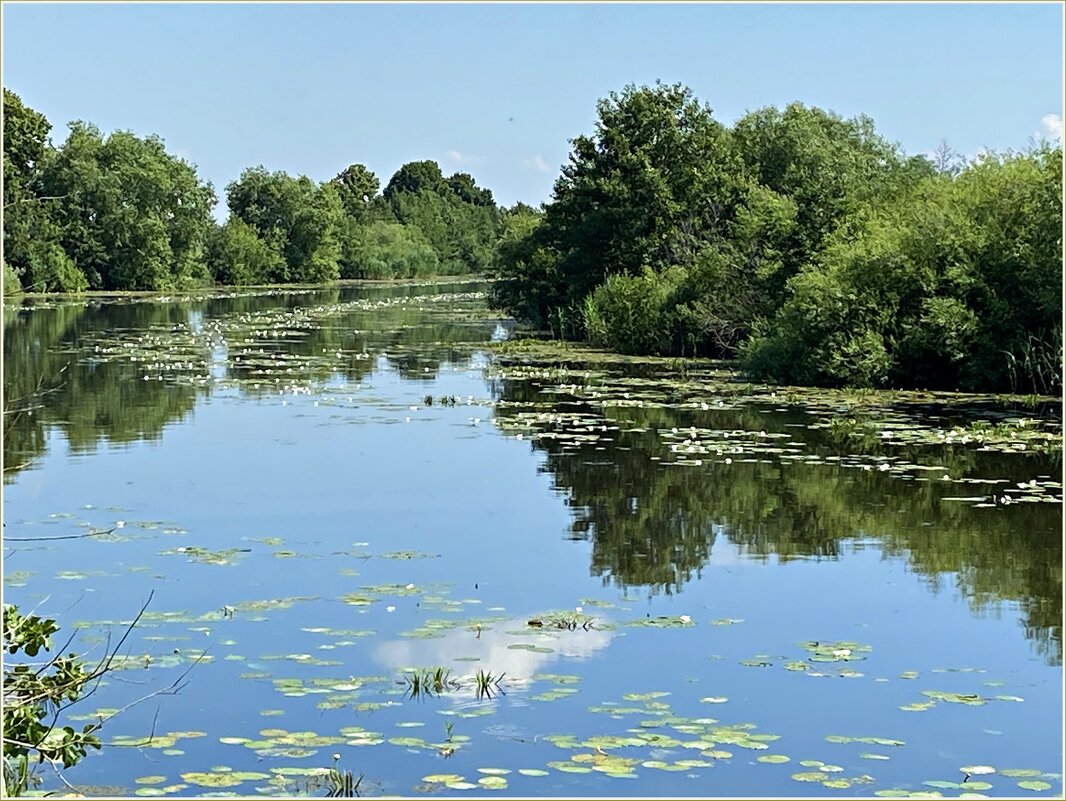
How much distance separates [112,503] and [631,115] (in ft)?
83.3

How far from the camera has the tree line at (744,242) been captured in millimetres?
20938

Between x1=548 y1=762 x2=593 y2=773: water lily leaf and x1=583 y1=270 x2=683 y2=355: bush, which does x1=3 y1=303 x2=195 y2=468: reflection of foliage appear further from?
x1=583 y1=270 x2=683 y2=355: bush

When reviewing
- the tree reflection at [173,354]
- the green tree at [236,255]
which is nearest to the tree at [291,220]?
the green tree at [236,255]

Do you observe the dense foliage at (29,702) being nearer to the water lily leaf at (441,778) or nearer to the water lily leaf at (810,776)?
the water lily leaf at (441,778)

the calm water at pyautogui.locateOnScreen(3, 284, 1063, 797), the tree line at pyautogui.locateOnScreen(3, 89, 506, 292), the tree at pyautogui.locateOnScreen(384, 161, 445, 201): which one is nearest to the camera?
the calm water at pyautogui.locateOnScreen(3, 284, 1063, 797)

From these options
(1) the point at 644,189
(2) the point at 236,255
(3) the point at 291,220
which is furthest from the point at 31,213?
(1) the point at 644,189

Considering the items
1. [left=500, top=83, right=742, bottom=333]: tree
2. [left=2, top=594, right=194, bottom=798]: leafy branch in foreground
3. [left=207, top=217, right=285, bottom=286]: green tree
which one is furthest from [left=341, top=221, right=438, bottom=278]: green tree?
[left=2, top=594, right=194, bottom=798]: leafy branch in foreground

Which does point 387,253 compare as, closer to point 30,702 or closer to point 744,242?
point 744,242

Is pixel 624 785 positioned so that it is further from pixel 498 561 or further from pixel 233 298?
pixel 233 298

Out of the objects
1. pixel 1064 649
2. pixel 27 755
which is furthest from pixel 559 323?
pixel 27 755

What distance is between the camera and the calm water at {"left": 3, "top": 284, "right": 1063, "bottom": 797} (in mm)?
6113

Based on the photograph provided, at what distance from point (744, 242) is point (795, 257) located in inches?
85.6

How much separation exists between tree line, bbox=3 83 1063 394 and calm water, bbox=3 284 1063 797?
2291 mm

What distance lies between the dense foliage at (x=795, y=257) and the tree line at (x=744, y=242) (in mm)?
38
